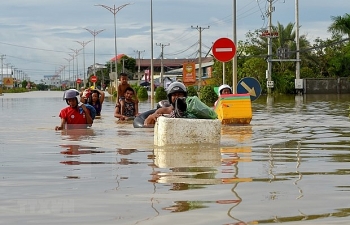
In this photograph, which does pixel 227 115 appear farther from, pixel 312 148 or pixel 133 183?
pixel 133 183

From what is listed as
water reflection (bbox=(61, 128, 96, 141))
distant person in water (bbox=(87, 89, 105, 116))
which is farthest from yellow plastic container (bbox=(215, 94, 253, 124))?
distant person in water (bbox=(87, 89, 105, 116))

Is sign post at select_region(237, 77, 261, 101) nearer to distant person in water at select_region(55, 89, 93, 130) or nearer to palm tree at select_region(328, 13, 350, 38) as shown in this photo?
distant person in water at select_region(55, 89, 93, 130)

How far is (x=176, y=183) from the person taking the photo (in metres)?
7.88

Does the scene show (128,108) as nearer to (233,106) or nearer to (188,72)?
(233,106)

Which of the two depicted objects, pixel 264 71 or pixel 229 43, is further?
pixel 264 71

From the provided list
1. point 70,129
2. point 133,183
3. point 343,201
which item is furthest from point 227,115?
point 343,201

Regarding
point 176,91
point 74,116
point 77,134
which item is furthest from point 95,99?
point 176,91

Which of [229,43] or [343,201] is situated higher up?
[229,43]

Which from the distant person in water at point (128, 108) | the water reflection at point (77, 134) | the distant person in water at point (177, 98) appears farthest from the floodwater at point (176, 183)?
the distant person in water at point (128, 108)

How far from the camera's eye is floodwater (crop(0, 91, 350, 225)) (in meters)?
6.09

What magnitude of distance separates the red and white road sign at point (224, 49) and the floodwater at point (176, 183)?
15.4ft

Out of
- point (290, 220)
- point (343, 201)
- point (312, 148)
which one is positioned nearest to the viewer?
point (290, 220)

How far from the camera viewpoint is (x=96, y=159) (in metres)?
10.8

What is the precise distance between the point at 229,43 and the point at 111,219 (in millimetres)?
12875
